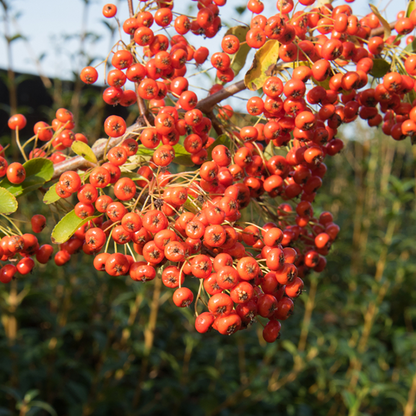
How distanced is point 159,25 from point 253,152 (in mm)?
503

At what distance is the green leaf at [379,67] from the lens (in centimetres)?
121

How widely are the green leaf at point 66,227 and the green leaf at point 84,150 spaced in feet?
0.56

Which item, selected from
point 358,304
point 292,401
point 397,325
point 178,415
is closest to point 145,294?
point 178,415

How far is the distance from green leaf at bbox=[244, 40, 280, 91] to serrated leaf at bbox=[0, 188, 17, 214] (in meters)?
0.76

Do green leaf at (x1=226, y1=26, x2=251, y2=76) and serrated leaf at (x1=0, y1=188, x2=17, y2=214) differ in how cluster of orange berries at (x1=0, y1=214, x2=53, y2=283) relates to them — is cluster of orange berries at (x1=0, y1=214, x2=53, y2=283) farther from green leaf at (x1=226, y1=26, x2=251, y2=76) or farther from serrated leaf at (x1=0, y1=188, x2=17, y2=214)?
green leaf at (x1=226, y1=26, x2=251, y2=76)

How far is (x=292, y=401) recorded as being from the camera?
4039 millimetres

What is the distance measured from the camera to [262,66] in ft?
3.68

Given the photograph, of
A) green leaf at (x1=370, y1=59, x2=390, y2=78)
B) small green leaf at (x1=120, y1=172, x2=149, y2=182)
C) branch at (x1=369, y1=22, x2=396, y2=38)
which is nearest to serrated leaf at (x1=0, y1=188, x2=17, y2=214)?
small green leaf at (x1=120, y1=172, x2=149, y2=182)

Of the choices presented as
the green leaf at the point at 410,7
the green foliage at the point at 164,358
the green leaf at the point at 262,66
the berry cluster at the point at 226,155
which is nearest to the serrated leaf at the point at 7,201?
the berry cluster at the point at 226,155

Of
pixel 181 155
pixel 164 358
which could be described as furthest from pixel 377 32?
pixel 164 358

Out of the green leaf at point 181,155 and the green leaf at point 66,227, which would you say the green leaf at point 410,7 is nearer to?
the green leaf at point 181,155

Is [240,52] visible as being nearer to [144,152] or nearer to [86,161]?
[144,152]

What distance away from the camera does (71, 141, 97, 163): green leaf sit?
107 centimetres

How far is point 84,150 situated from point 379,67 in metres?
0.99
